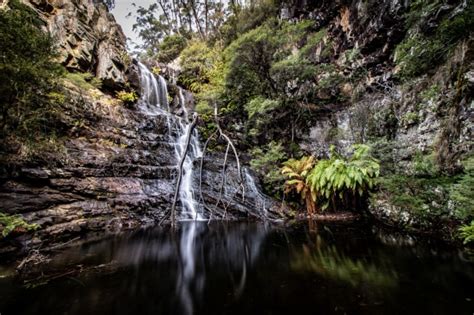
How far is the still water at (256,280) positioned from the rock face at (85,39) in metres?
7.79

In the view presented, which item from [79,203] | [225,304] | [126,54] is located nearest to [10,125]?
[79,203]

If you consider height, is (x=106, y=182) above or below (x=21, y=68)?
below

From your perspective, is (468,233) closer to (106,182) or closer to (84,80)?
(106,182)

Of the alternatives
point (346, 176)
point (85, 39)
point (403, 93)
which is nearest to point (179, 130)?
point (85, 39)

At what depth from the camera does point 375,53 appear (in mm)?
9242

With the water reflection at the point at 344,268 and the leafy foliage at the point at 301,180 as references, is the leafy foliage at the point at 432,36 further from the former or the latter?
the water reflection at the point at 344,268

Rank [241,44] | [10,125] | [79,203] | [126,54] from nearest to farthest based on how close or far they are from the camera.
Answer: [10,125], [79,203], [241,44], [126,54]

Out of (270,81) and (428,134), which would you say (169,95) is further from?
(428,134)

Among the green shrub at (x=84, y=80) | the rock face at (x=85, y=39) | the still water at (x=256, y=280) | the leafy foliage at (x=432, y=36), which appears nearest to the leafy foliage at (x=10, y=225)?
the still water at (x=256, y=280)

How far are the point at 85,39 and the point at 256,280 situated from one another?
11485 mm

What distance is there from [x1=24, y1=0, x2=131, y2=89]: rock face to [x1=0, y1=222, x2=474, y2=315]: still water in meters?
7.79

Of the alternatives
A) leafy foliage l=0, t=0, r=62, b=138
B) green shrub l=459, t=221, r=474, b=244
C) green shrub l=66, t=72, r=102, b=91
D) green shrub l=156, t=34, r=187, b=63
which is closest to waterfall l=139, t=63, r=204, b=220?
green shrub l=66, t=72, r=102, b=91

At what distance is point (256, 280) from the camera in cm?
286

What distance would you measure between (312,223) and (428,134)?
4.19 meters
